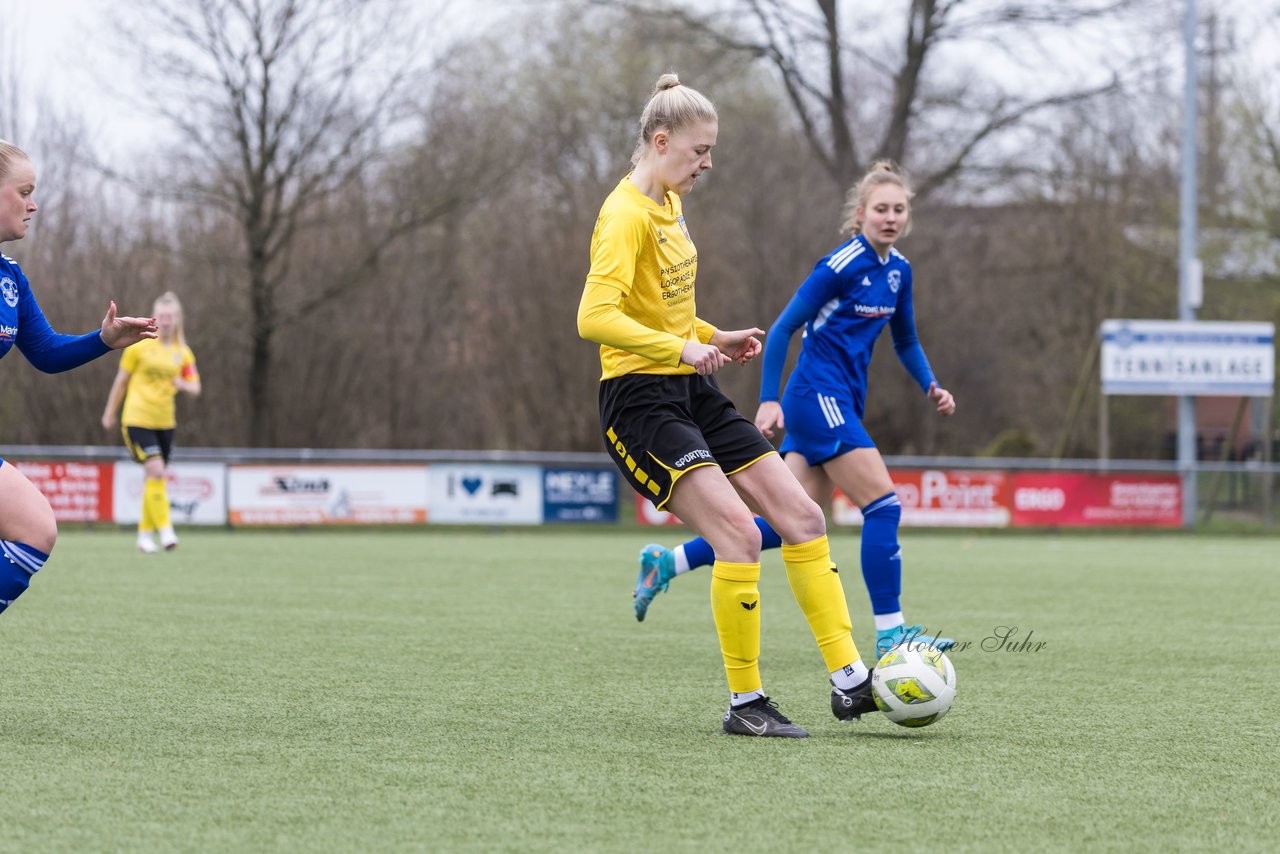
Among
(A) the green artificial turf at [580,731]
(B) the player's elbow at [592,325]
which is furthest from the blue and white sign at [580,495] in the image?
(B) the player's elbow at [592,325]

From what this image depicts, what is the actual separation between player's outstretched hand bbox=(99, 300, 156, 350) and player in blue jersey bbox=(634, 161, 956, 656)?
2.50 meters

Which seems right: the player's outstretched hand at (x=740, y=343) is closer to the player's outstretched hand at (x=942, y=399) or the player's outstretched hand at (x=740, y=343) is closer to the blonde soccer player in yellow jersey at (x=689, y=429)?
the blonde soccer player in yellow jersey at (x=689, y=429)

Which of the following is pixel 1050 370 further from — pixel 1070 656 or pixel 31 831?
pixel 31 831

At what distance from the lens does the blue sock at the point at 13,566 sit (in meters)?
4.55

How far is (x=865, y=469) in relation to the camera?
6355mm

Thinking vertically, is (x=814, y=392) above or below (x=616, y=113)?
below

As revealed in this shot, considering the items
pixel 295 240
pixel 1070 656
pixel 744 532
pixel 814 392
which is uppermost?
pixel 295 240

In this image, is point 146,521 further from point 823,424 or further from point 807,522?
point 807,522

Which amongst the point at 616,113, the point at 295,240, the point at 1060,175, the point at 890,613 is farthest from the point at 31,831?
the point at 1060,175

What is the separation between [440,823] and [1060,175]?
92.7ft

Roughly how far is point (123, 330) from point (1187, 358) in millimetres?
20019

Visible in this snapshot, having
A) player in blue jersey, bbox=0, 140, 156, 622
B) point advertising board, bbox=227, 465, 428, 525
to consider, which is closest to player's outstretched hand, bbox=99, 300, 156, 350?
player in blue jersey, bbox=0, 140, 156, 622

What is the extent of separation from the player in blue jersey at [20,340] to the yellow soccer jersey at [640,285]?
4.73 ft

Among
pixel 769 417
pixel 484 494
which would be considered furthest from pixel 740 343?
pixel 484 494
